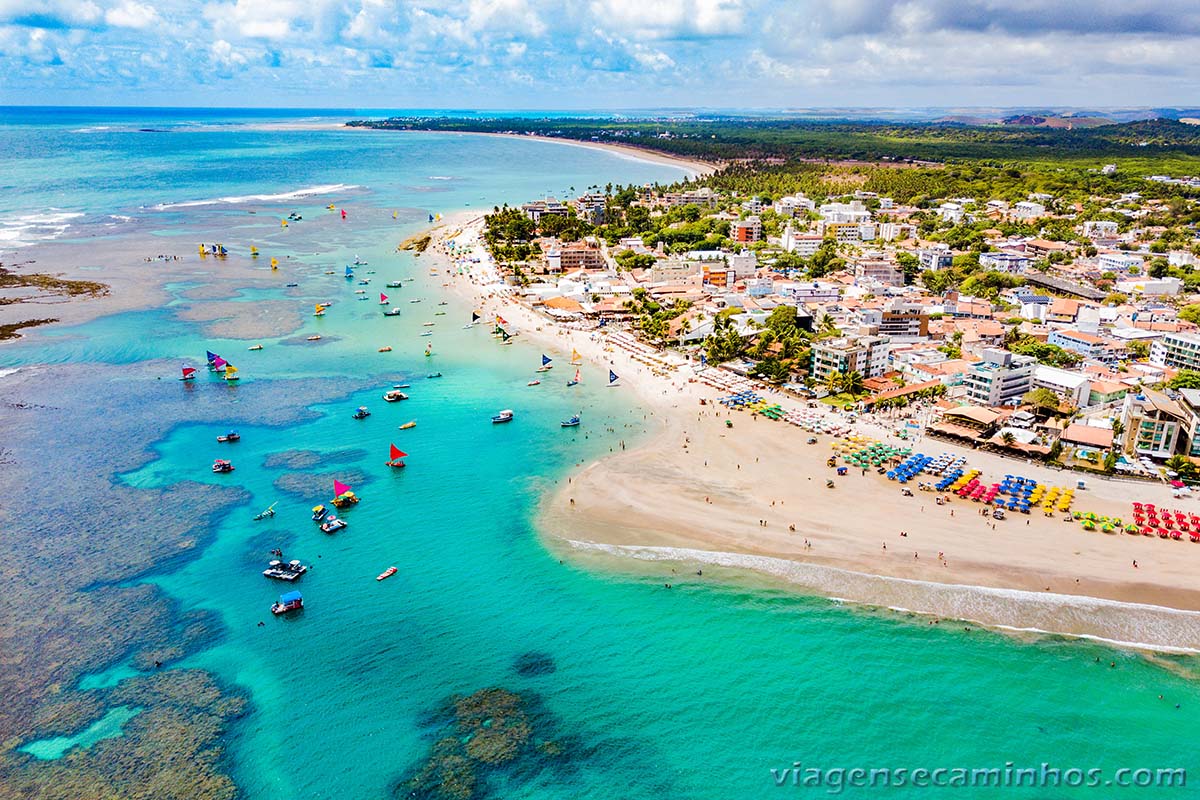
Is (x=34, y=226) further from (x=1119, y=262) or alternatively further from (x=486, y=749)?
(x=1119, y=262)

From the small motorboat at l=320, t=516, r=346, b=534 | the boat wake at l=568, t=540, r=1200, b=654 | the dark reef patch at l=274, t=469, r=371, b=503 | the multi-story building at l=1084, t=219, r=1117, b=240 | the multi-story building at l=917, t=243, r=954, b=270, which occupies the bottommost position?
the small motorboat at l=320, t=516, r=346, b=534

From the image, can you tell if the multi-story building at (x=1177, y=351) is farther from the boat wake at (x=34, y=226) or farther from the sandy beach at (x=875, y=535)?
the boat wake at (x=34, y=226)

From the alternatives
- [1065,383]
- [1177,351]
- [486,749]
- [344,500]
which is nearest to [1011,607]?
[486,749]

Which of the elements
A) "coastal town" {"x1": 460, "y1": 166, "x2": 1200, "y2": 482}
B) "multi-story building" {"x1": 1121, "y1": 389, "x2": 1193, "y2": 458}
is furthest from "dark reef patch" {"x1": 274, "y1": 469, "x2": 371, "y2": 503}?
"multi-story building" {"x1": 1121, "y1": 389, "x2": 1193, "y2": 458}

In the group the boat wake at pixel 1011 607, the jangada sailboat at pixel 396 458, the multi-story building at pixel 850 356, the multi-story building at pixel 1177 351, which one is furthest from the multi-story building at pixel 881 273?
the jangada sailboat at pixel 396 458

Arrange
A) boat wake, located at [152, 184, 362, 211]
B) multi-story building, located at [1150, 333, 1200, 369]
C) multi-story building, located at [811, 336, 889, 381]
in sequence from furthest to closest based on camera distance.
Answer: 1. boat wake, located at [152, 184, 362, 211]
2. multi-story building, located at [811, 336, 889, 381]
3. multi-story building, located at [1150, 333, 1200, 369]

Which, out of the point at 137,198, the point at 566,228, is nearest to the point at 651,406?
the point at 566,228

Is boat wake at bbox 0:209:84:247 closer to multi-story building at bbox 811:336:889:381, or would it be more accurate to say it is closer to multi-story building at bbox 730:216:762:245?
multi-story building at bbox 730:216:762:245

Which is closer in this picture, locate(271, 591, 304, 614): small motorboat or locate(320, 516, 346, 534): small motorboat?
locate(271, 591, 304, 614): small motorboat
